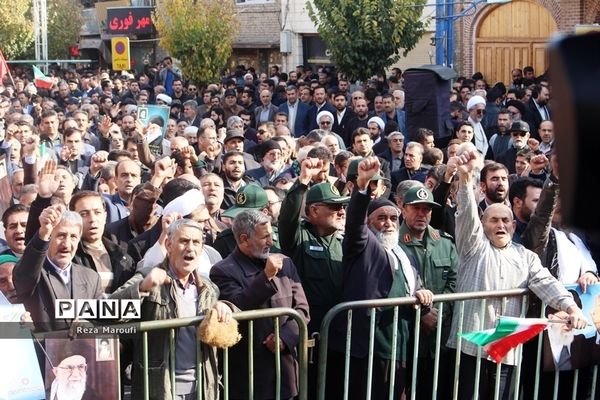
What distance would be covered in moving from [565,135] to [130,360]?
12.8 ft

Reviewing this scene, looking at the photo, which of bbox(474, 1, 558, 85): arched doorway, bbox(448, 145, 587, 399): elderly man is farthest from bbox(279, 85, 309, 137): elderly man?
bbox(448, 145, 587, 399): elderly man

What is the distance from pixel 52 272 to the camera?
4.73 m

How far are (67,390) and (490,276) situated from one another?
2359 millimetres

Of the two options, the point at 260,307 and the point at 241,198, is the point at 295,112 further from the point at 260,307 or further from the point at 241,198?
the point at 260,307

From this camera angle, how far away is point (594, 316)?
533 centimetres

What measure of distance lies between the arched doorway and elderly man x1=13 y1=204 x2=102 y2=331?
62.0ft

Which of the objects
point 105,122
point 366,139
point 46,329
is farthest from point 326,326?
point 105,122

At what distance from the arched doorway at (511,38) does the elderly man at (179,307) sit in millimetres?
18906

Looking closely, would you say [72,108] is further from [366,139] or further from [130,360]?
[130,360]

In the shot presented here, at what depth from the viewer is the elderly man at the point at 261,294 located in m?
4.69

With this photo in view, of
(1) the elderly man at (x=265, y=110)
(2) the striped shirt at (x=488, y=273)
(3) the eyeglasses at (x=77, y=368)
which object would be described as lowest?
(3) the eyeglasses at (x=77, y=368)

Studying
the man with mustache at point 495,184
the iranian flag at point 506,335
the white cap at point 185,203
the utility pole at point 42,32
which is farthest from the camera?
the utility pole at point 42,32

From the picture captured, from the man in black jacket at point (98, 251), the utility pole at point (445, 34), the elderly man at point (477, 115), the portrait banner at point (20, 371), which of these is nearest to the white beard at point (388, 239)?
the man in black jacket at point (98, 251)

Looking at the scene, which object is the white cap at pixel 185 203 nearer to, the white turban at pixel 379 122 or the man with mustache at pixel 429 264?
the man with mustache at pixel 429 264
